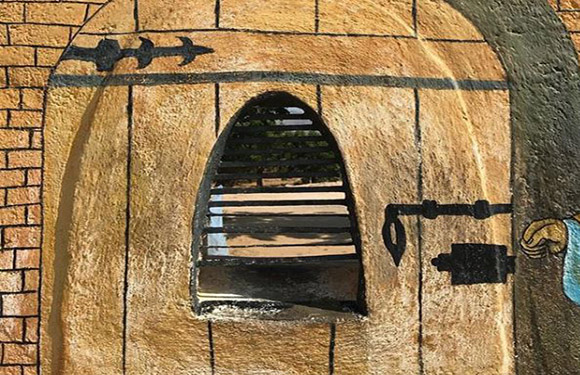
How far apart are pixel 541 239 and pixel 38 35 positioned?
234 cm

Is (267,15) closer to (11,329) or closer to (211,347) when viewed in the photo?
(211,347)

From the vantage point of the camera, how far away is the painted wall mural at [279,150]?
262 centimetres

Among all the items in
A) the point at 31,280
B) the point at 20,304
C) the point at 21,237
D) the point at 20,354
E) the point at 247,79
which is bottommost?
the point at 20,354

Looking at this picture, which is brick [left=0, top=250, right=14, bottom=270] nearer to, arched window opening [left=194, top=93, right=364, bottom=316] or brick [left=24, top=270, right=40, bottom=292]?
brick [left=24, top=270, right=40, bottom=292]

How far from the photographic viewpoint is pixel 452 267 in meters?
2.70

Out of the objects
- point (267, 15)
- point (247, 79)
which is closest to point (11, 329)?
point (247, 79)

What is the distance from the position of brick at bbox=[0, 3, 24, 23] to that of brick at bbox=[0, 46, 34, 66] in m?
0.12

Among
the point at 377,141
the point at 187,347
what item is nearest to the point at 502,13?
the point at 377,141

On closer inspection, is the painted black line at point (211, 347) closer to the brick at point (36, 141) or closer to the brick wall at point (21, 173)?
the brick wall at point (21, 173)

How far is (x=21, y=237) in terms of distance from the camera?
2639mm

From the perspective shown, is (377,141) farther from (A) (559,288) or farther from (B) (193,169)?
(A) (559,288)

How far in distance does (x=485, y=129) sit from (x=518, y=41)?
0.42m

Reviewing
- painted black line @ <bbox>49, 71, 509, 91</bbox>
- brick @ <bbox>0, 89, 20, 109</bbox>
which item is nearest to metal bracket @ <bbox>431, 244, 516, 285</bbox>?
painted black line @ <bbox>49, 71, 509, 91</bbox>

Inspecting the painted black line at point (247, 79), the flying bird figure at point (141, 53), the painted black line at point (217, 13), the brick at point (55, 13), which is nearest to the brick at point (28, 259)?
the painted black line at point (247, 79)
